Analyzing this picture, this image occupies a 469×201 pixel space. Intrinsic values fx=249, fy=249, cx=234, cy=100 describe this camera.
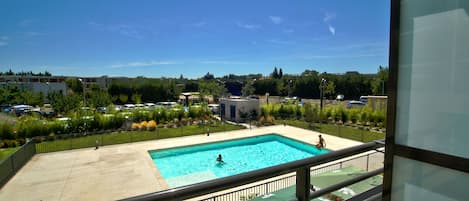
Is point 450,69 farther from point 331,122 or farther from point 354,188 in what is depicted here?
point 331,122

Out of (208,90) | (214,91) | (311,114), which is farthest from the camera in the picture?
(208,90)

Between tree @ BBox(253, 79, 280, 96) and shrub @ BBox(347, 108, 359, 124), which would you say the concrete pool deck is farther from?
tree @ BBox(253, 79, 280, 96)

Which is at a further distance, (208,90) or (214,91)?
(208,90)

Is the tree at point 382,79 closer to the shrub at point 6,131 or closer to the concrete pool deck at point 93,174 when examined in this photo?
the concrete pool deck at point 93,174

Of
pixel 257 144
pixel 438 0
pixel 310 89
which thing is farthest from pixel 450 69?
pixel 310 89

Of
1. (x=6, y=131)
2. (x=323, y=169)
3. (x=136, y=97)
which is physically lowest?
(x=6, y=131)

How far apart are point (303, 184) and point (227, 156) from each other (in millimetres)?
11079

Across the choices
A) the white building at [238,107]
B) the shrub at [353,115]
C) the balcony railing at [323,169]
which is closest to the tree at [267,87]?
the white building at [238,107]

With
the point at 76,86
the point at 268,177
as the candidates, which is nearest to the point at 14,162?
the point at 268,177

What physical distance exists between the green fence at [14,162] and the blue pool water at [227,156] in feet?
16.0

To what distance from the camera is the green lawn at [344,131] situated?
1364 centimetres

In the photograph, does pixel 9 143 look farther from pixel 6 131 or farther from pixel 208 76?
pixel 208 76

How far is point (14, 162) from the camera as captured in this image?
9.18 m

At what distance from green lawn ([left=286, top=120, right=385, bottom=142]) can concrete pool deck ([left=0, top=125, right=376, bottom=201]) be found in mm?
1108
